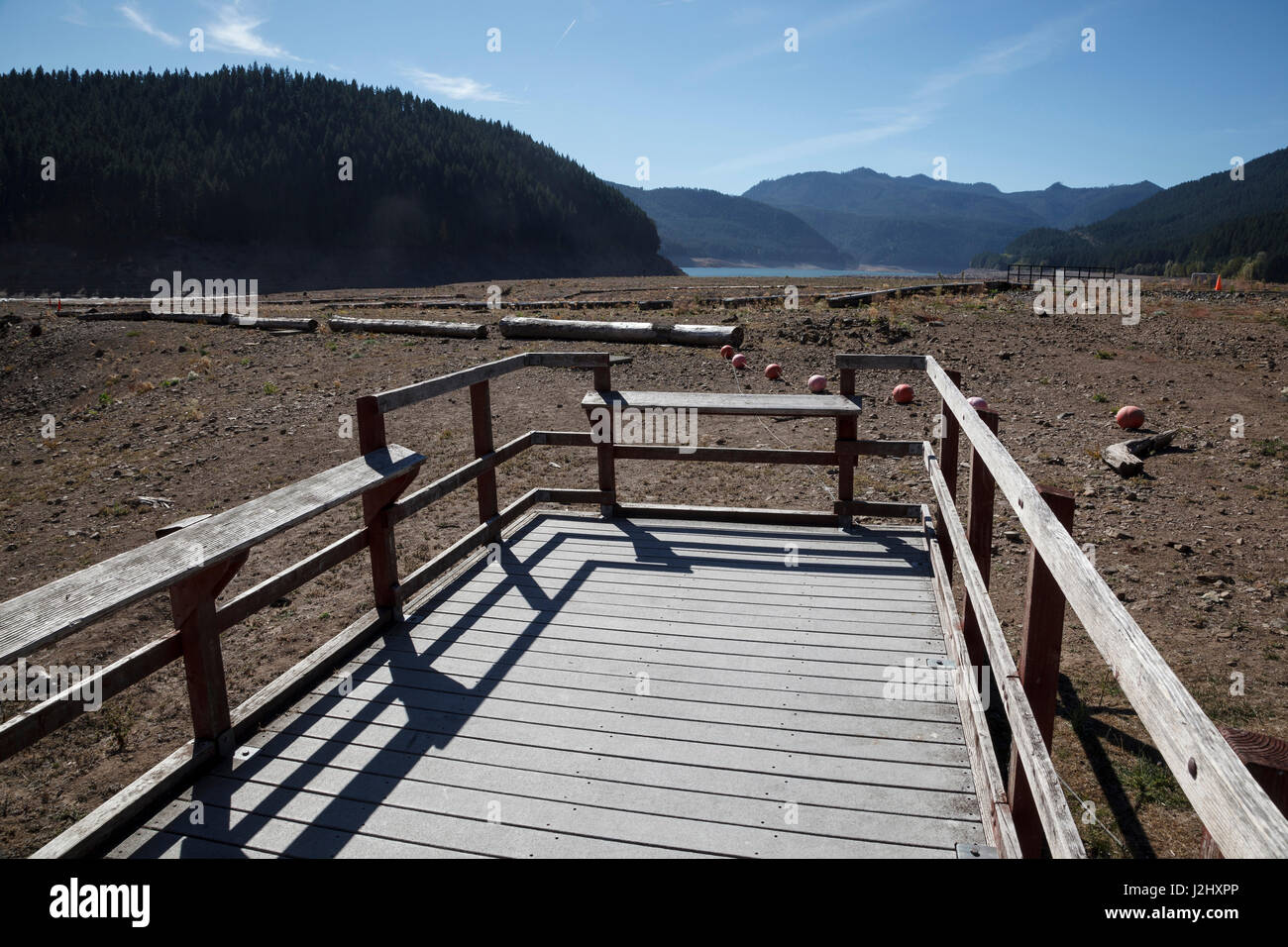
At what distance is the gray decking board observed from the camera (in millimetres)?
3105

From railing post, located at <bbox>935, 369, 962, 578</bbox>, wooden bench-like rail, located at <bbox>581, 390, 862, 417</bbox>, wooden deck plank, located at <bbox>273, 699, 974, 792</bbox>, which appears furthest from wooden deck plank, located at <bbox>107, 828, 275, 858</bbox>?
wooden bench-like rail, located at <bbox>581, 390, 862, 417</bbox>

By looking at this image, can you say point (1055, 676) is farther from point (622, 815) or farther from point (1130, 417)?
point (1130, 417)

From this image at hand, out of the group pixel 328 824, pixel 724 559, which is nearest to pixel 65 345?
pixel 724 559

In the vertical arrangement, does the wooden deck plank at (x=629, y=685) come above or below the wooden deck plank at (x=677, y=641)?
below

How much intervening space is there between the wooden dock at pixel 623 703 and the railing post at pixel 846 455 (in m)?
0.72

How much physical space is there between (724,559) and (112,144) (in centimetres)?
10320

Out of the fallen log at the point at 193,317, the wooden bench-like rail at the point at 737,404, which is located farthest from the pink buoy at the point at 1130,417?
the fallen log at the point at 193,317

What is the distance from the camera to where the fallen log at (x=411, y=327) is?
19516 mm

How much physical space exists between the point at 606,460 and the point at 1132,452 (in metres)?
6.50

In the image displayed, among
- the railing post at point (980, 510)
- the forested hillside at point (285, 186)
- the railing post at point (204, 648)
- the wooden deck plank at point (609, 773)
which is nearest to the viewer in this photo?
the wooden deck plank at point (609, 773)

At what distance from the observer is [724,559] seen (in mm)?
6195

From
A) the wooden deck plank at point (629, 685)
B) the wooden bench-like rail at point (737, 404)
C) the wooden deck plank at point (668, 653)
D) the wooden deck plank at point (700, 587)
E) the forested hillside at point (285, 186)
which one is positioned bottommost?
the wooden deck plank at point (629, 685)

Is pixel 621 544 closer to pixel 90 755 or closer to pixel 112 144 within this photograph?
pixel 90 755

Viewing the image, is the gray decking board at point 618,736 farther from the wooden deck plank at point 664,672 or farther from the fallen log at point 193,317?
the fallen log at point 193,317
